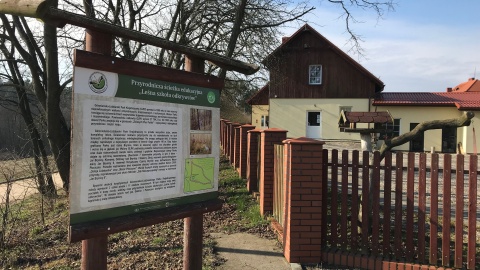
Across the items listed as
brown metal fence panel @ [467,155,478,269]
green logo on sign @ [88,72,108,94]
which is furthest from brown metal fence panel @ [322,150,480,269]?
green logo on sign @ [88,72,108,94]

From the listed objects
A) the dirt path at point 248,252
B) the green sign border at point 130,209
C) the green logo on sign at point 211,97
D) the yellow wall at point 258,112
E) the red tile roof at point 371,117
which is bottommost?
the dirt path at point 248,252

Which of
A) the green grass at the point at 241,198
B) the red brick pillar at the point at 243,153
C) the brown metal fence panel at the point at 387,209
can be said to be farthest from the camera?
the red brick pillar at the point at 243,153

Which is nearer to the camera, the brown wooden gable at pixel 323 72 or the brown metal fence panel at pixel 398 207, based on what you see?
the brown metal fence panel at pixel 398 207

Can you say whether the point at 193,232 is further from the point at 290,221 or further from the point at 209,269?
the point at 290,221

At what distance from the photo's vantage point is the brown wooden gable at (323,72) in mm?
24922

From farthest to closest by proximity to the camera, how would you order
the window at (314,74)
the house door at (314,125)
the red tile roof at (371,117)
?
the window at (314,74) → the house door at (314,125) → the red tile roof at (371,117)

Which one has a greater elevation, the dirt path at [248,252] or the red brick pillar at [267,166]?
the red brick pillar at [267,166]

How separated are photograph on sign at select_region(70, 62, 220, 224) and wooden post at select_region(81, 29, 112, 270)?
0.24m

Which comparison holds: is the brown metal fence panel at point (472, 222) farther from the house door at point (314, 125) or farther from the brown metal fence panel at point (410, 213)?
the house door at point (314, 125)

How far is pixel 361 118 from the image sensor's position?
5492 mm

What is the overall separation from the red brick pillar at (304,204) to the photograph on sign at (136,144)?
1.40 metres

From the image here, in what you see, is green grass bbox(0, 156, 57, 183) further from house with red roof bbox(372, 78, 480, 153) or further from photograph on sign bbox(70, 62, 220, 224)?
house with red roof bbox(372, 78, 480, 153)

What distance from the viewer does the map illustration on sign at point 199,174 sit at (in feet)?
10.7

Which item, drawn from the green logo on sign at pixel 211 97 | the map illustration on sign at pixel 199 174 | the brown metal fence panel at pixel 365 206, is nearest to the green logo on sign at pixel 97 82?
the map illustration on sign at pixel 199 174
